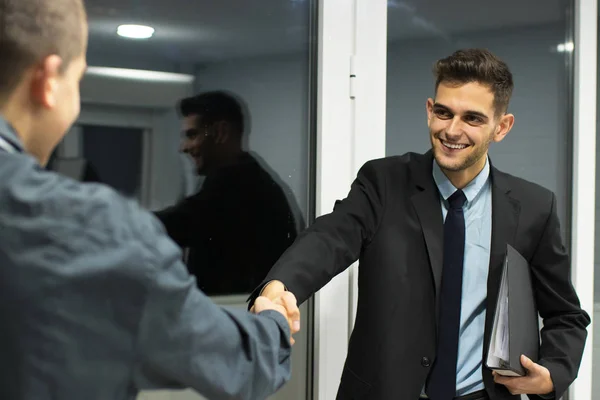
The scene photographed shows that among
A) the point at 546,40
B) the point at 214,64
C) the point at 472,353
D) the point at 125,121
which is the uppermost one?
the point at 546,40

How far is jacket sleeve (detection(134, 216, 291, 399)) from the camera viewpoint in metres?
0.85

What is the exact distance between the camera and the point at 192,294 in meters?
0.90

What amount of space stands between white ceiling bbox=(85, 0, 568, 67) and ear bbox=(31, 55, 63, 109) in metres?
0.91

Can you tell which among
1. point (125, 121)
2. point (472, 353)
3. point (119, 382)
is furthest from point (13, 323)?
point (472, 353)

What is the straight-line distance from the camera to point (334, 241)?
184cm

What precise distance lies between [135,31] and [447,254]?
984 millimetres

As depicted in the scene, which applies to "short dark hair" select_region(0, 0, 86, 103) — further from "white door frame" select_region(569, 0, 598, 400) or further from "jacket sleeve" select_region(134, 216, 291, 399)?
"white door frame" select_region(569, 0, 598, 400)

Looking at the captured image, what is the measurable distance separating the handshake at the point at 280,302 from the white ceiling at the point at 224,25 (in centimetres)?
67

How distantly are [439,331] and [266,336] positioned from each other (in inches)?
40.7

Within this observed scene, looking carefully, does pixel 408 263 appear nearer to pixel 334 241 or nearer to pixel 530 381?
pixel 334 241

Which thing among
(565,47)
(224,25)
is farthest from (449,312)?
(565,47)

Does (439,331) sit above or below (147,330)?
below

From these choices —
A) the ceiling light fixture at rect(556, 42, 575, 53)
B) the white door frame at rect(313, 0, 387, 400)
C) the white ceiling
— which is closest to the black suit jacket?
the white door frame at rect(313, 0, 387, 400)

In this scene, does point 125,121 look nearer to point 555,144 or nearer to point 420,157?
point 420,157
